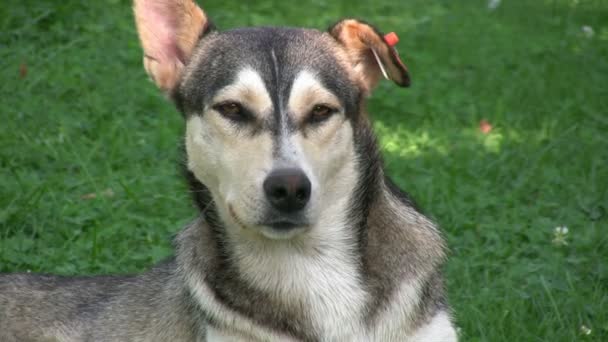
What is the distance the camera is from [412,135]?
27.2 ft

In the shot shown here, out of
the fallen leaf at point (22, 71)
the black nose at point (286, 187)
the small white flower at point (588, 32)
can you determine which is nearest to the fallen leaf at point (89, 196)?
the fallen leaf at point (22, 71)

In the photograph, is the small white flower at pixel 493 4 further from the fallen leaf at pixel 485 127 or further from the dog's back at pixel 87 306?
the dog's back at pixel 87 306

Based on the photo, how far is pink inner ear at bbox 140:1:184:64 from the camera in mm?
4699

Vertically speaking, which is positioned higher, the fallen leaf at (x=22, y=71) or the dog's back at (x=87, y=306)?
the dog's back at (x=87, y=306)

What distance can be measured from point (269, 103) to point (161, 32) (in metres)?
0.76

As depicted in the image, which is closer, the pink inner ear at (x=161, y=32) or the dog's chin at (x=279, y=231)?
the dog's chin at (x=279, y=231)

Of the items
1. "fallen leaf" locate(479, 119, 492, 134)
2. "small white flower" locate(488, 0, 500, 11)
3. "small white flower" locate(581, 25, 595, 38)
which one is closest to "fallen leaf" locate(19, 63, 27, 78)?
"fallen leaf" locate(479, 119, 492, 134)

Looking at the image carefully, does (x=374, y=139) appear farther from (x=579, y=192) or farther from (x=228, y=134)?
(x=579, y=192)

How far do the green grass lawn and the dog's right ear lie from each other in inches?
26.9

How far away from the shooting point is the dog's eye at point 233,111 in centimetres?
434

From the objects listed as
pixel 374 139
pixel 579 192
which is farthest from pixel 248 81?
pixel 579 192

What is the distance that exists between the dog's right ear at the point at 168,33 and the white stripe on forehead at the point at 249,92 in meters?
0.49

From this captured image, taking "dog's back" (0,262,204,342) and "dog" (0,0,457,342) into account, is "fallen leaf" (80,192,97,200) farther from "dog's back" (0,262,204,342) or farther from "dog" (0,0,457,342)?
"dog" (0,0,457,342)

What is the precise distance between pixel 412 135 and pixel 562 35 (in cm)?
356
